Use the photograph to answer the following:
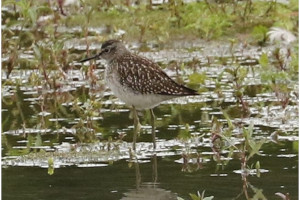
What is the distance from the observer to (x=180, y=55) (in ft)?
47.5

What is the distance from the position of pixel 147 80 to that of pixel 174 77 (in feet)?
8.62

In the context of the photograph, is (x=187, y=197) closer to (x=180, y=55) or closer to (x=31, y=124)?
(x=31, y=124)

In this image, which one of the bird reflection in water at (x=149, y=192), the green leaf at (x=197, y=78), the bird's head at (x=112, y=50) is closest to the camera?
the bird reflection in water at (x=149, y=192)

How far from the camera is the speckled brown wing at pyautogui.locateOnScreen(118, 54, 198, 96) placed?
10.6 metres

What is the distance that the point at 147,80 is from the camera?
1071 centimetres

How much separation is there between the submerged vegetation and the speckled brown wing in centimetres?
44

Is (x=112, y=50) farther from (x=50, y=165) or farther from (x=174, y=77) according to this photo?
(x=174, y=77)

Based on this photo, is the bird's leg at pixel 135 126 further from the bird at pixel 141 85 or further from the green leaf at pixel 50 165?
the green leaf at pixel 50 165

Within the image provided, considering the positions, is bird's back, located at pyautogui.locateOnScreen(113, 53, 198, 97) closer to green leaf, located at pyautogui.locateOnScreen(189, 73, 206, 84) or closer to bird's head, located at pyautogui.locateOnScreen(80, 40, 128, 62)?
bird's head, located at pyautogui.locateOnScreen(80, 40, 128, 62)

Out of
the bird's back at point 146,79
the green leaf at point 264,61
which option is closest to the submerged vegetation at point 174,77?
the green leaf at point 264,61

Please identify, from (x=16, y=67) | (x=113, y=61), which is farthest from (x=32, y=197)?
(x=16, y=67)

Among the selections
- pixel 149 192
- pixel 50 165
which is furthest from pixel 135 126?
pixel 149 192

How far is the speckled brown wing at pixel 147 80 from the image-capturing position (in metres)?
10.6

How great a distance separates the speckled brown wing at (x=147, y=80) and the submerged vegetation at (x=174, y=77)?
443mm
